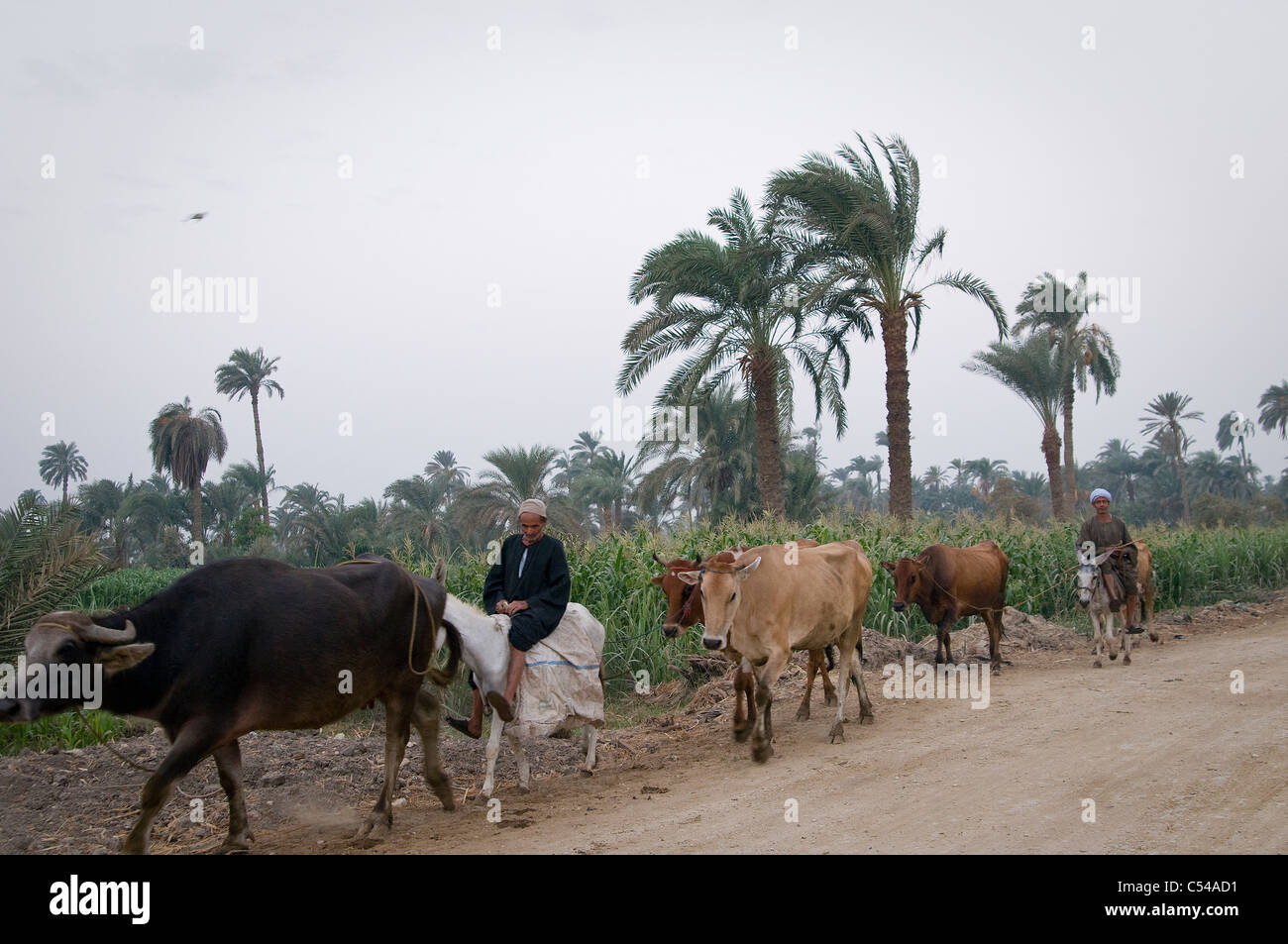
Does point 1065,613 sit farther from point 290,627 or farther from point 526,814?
point 290,627

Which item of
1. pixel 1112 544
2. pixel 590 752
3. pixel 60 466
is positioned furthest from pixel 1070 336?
pixel 60 466

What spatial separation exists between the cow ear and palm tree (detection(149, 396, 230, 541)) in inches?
1554

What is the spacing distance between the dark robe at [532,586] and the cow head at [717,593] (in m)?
1.37

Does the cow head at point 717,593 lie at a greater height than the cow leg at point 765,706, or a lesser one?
greater

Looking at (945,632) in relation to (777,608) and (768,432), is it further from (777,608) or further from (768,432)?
(768,432)

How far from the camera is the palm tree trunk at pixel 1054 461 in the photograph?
112 ft

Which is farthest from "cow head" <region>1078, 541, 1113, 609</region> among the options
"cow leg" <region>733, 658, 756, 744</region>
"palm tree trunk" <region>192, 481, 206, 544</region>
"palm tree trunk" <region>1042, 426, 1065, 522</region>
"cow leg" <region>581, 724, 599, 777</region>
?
"palm tree trunk" <region>192, 481, 206, 544</region>

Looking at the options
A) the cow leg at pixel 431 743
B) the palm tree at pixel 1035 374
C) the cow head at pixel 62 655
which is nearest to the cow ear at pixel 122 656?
the cow head at pixel 62 655

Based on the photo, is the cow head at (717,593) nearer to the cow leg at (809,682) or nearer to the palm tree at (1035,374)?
the cow leg at (809,682)

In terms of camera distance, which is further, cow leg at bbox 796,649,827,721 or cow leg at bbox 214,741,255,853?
cow leg at bbox 796,649,827,721

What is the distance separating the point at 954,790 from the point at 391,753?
409 centimetres

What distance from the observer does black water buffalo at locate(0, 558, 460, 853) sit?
552 cm

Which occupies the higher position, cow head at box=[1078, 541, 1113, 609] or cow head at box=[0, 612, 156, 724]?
cow head at box=[0, 612, 156, 724]

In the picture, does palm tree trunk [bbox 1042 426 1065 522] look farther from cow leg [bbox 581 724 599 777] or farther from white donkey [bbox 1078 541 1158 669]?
cow leg [bbox 581 724 599 777]
